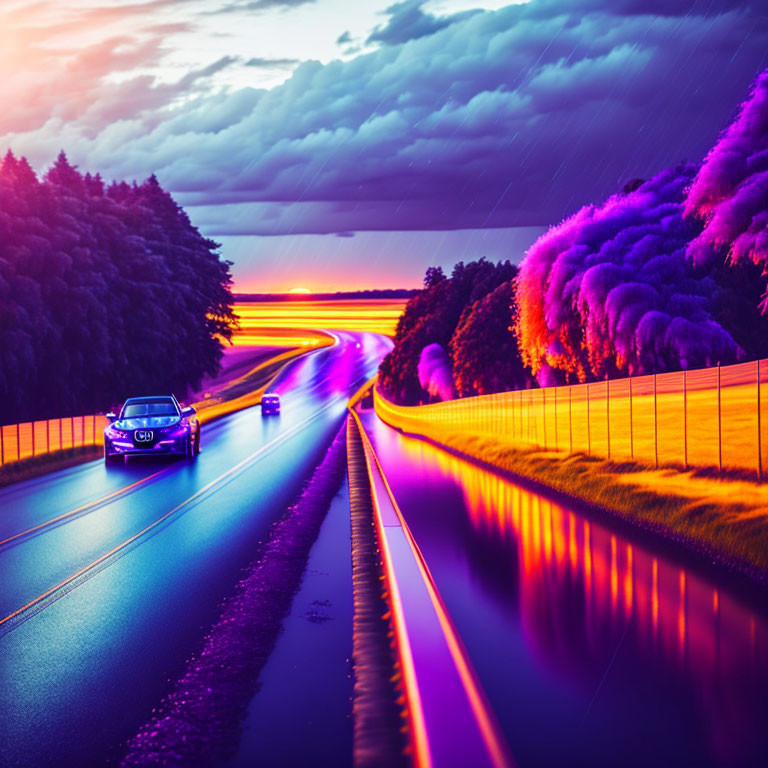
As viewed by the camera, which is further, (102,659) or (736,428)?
(736,428)

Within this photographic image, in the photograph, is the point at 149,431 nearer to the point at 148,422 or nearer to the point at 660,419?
the point at 148,422

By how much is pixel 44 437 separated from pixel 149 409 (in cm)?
1798

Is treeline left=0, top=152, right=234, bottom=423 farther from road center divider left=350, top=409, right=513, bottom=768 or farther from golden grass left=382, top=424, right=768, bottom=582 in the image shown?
road center divider left=350, top=409, right=513, bottom=768

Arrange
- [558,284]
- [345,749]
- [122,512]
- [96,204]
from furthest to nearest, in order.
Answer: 1. [96,204]
2. [558,284]
3. [122,512]
4. [345,749]

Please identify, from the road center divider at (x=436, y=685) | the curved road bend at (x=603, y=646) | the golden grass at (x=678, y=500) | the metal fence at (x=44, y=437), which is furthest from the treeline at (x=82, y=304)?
the road center divider at (x=436, y=685)

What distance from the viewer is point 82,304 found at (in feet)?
192

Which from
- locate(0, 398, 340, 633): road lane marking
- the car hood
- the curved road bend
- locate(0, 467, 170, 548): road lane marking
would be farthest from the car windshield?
the curved road bend

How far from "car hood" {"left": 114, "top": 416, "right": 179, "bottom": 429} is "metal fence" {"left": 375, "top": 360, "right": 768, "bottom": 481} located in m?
10.0

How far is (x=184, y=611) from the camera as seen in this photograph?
8.90 meters

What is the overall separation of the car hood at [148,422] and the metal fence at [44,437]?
3184mm

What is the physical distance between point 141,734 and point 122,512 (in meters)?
11.4

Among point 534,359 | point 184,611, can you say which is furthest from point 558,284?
point 184,611

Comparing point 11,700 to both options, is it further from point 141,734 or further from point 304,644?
point 304,644

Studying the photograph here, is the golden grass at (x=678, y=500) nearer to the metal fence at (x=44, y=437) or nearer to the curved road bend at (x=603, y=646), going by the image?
the curved road bend at (x=603, y=646)
